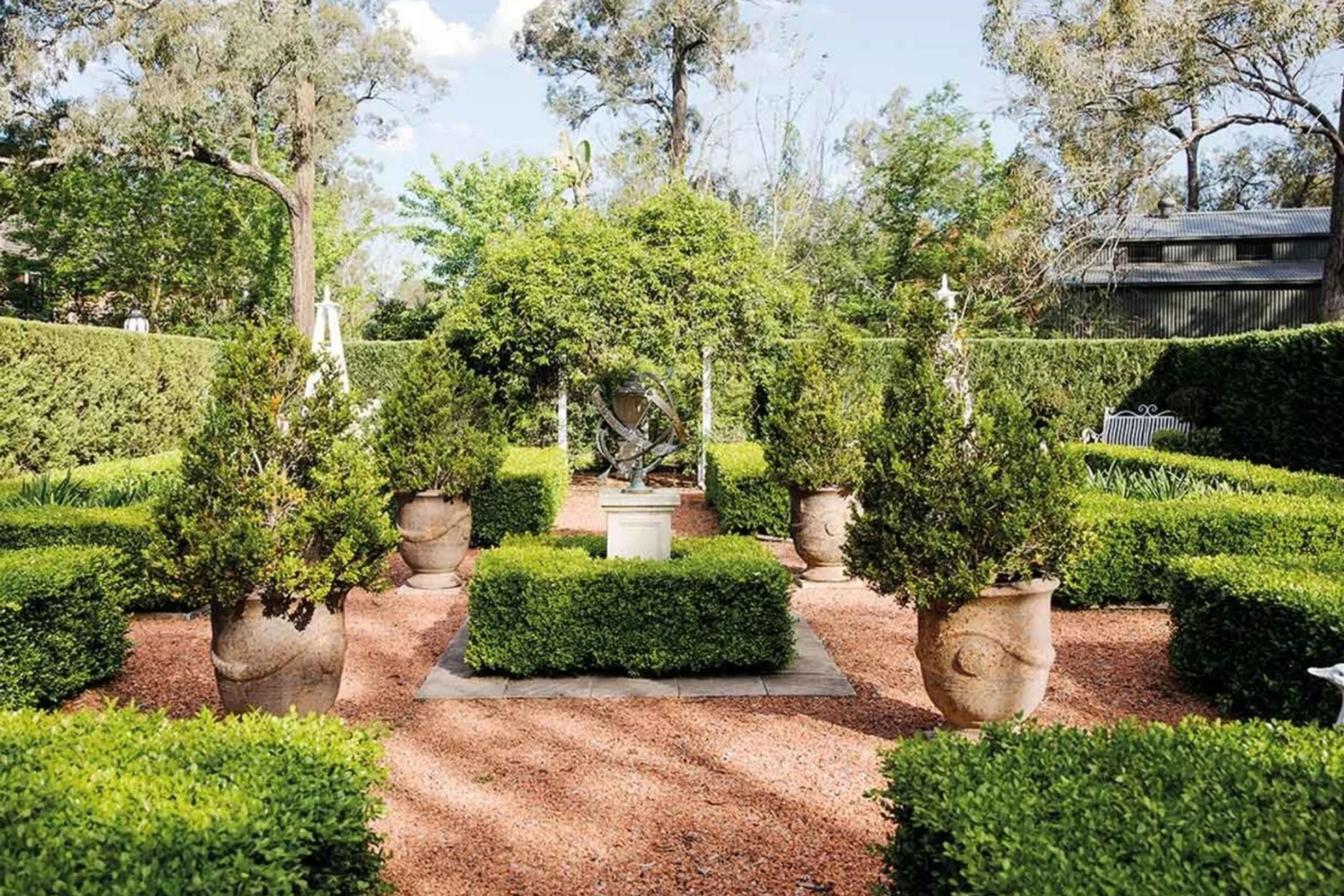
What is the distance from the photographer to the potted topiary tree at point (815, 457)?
332 inches

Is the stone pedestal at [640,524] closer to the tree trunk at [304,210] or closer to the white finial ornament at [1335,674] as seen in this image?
the white finial ornament at [1335,674]

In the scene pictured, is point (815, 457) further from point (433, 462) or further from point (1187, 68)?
point (1187, 68)

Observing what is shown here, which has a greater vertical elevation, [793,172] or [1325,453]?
[793,172]

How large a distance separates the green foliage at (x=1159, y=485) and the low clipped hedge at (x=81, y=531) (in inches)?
321

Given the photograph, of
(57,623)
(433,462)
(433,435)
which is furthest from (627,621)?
(57,623)

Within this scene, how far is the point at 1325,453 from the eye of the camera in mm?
12266

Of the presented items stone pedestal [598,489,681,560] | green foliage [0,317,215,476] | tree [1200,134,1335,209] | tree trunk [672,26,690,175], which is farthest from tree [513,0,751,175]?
A: tree [1200,134,1335,209]

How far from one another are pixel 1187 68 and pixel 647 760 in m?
18.0

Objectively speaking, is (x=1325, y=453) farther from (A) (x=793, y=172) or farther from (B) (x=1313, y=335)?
(A) (x=793, y=172)

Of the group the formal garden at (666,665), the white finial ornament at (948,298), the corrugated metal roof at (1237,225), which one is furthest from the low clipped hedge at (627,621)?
the corrugated metal roof at (1237,225)

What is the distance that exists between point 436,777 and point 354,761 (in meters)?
1.73

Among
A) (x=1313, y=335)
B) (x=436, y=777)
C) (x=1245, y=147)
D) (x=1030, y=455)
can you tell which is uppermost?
(x=1245, y=147)

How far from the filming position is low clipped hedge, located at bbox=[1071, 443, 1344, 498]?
8.02 metres

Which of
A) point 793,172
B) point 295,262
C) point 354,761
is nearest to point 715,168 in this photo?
point 793,172
